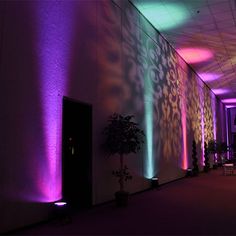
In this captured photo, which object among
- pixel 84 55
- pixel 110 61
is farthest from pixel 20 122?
pixel 110 61

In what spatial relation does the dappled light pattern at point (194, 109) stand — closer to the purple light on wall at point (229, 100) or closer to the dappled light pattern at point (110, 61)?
the dappled light pattern at point (110, 61)

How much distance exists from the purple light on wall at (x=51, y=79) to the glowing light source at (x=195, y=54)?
22.8ft

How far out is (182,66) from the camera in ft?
40.7

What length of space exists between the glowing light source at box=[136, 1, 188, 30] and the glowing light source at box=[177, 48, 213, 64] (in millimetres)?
2359

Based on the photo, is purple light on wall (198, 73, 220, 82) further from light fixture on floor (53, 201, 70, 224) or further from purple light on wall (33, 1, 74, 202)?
light fixture on floor (53, 201, 70, 224)

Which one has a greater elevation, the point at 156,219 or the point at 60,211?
the point at 60,211

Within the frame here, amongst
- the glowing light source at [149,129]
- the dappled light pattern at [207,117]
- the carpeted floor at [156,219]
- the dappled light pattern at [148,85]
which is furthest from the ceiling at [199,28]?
the carpeted floor at [156,219]

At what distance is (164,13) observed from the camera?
8.21m

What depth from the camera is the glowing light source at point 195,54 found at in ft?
36.7

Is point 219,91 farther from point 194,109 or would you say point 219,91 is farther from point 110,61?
point 110,61

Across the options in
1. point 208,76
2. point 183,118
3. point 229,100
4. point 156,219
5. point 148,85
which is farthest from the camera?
point 229,100

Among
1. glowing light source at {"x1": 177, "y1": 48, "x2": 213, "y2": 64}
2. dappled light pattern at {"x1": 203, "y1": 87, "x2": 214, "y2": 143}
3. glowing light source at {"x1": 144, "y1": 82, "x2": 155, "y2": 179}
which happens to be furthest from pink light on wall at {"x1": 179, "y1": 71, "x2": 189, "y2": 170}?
dappled light pattern at {"x1": 203, "y1": 87, "x2": 214, "y2": 143}

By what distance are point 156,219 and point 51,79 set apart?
102 inches

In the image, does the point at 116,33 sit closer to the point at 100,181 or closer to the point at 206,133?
the point at 100,181
